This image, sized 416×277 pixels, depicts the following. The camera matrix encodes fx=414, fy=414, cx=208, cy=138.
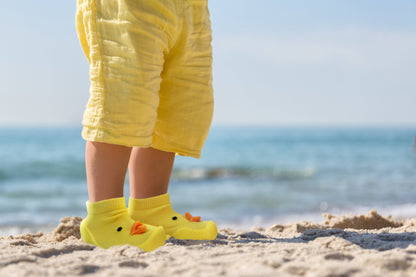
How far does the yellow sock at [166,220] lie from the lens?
5.01 ft

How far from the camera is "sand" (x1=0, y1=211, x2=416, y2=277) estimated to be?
3.39 ft

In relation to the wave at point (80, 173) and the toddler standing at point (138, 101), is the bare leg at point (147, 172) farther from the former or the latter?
the wave at point (80, 173)

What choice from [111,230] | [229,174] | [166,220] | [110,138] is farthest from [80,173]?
[110,138]

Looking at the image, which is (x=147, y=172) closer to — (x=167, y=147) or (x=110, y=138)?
(x=167, y=147)

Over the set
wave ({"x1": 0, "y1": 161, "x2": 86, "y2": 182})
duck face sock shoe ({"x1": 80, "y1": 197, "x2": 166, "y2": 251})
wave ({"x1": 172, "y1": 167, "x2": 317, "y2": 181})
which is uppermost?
duck face sock shoe ({"x1": 80, "y1": 197, "x2": 166, "y2": 251})

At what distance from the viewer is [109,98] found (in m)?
1.31

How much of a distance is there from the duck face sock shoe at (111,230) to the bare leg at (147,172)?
0.18 m

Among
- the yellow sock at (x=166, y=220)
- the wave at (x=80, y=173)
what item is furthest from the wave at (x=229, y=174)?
the yellow sock at (x=166, y=220)

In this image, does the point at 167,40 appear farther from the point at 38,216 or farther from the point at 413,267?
the point at 38,216

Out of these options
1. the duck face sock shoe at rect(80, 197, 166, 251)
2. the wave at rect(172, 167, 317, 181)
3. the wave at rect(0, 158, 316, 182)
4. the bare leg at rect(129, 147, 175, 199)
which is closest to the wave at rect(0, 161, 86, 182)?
the wave at rect(0, 158, 316, 182)

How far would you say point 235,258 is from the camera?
1157 millimetres

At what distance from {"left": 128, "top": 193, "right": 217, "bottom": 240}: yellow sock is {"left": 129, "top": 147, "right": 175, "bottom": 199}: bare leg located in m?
0.03

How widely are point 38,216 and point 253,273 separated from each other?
10.2 feet

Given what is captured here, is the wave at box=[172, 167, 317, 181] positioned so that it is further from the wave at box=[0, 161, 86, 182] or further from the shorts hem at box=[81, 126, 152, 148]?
the shorts hem at box=[81, 126, 152, 148]
